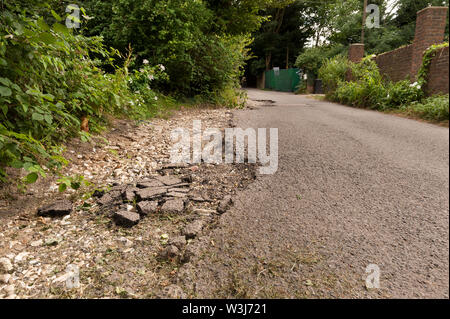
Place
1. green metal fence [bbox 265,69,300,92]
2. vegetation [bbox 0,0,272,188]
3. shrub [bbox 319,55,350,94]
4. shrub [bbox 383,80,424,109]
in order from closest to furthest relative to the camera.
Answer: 1. shrub [bbox 383,80,424,109]
2. vegetation [bbox 0,0,272,188]
3. shrub [bbox 319,55,350,94]
4. green metal fence [bbox 265,69,300,92]

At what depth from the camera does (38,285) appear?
3.89 feet

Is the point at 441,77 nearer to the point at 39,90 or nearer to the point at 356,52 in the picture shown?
the point at 39,90

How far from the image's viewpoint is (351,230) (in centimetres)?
124

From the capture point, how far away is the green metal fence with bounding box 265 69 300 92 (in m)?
22.6

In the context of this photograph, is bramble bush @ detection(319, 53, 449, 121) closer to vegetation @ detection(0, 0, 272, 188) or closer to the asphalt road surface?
the asphalt road surface

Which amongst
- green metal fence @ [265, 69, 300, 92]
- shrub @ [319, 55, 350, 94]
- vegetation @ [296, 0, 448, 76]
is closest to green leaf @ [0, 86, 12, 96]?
shrub @ [319, 55, 350, 94]

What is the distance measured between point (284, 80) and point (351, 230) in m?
24.1

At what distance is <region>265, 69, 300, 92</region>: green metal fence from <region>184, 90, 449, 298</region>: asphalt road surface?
2177cm

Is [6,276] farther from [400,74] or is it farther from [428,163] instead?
[400,74]

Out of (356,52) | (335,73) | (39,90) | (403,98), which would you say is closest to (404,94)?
(403,98)

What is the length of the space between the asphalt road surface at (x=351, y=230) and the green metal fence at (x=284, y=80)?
21769 millimetres

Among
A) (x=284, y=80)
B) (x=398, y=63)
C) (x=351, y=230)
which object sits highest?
(x=284, y=80)

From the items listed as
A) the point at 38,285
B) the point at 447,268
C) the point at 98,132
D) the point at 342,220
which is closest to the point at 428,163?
the point at 447,268

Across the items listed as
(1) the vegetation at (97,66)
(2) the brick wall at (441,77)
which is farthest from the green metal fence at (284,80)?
(2) the brick wall at (441,77)
